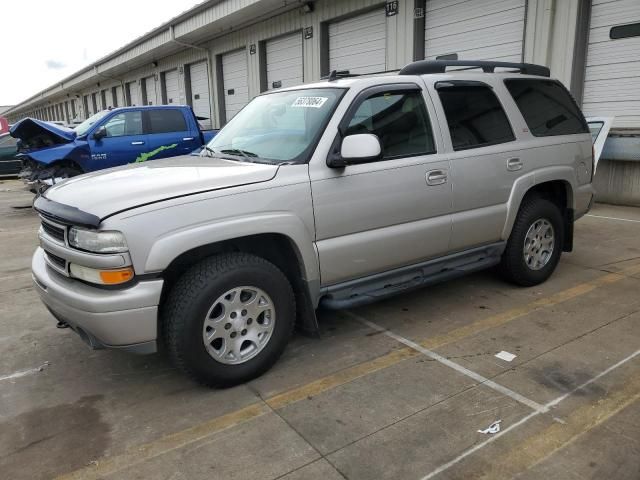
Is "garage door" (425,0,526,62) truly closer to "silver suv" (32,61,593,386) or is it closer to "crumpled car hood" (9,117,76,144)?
"silver suv" (32,61,593,386)

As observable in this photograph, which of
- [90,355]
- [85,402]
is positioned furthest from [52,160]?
[85,402]

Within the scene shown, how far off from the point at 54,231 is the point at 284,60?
531 inches

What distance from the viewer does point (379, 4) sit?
1207 cm

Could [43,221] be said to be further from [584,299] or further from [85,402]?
[584,299]

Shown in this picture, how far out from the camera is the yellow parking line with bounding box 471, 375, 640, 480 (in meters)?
2.47

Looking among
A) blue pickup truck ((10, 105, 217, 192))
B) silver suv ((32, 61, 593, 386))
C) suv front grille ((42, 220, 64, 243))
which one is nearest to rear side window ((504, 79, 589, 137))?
silver suv ((32, 61, 593, 386))

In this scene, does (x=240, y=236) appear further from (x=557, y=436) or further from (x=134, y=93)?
(x=134, y=93)

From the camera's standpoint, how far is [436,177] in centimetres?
392

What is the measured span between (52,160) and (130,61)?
15963 millimetres

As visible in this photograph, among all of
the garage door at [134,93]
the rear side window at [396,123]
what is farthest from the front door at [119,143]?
the garage door at [134,93]

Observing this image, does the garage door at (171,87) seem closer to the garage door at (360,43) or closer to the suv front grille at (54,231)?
the garage door at (360,43)

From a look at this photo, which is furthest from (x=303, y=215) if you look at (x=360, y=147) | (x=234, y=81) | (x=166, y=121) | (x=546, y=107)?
(x=234, y=81)

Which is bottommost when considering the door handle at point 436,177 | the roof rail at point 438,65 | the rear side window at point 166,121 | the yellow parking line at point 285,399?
the yellow parking line at point 285,399

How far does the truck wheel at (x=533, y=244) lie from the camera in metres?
4.66
